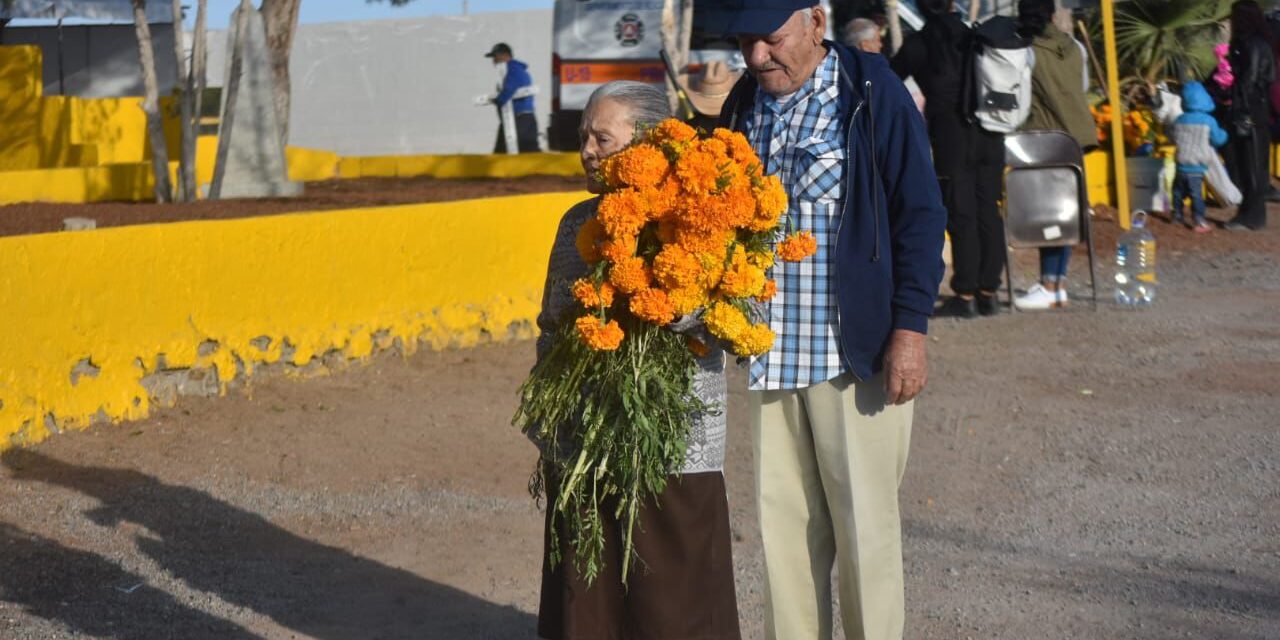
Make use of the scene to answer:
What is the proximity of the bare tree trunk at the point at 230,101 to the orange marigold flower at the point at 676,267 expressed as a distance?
30.3ft

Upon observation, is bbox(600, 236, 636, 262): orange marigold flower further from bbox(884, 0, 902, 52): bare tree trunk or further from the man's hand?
bbox(884, 0, 902, 52): bare tree trunk

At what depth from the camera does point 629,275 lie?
3521mm

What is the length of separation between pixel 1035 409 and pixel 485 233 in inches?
136

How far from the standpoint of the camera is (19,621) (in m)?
5.14

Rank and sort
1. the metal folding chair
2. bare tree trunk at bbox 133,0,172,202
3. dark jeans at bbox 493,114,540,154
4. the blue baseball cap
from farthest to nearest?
dark jeans at bbox 493,114,540,154, bare tree trunk at bbox 133,0,172,202, the metal folding chair, the blue baseball cap

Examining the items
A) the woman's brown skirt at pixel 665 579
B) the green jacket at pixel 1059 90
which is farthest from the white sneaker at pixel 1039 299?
the woman's brown skirt at pixel 665 579

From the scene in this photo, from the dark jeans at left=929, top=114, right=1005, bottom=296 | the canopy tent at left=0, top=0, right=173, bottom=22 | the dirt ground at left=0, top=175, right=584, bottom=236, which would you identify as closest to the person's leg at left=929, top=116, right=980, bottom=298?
the dark jeans at left=929, top=114, right=1005, bottom=296

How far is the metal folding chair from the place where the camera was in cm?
1080

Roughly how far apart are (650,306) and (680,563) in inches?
26.7

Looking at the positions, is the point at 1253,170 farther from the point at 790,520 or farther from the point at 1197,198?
the point at 790,520

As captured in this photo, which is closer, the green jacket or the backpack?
the backpack

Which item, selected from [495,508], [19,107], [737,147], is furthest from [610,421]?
[19,107]

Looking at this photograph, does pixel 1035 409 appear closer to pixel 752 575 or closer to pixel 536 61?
pixel 752 575

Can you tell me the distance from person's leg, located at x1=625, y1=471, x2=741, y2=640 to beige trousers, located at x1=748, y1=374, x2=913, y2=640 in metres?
0.23
